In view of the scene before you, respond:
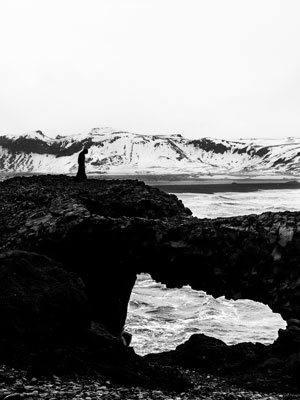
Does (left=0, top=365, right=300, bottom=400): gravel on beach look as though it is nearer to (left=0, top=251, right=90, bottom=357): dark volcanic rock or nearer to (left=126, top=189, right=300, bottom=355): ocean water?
(left=0, top=251, right=90, bottom=357): dark volcanic rock

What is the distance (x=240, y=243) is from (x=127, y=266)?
4726 millimetres

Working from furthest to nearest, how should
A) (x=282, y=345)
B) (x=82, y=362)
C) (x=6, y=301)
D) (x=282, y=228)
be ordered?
(x=282, y=228), (x=282, y=345), (x=6, y=301), (x=82, y=362)

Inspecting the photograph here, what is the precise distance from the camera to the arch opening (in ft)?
74.1

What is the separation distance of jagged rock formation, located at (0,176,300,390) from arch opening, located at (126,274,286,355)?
2425 millimetres

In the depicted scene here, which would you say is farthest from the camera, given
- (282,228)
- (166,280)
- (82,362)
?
(166,280)

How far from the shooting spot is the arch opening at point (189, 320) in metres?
22.6

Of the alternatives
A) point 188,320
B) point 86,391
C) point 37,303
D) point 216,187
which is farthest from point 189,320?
point 216,187

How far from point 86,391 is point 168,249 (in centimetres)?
869

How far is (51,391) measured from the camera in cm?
999

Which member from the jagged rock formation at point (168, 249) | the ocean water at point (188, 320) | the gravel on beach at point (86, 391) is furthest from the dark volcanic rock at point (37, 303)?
the ocean water at point (188, 320)

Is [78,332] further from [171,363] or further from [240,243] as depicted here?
[240,243]

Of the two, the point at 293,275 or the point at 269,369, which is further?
the point at 293,275

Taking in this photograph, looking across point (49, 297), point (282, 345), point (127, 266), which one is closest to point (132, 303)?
point (127, 266)

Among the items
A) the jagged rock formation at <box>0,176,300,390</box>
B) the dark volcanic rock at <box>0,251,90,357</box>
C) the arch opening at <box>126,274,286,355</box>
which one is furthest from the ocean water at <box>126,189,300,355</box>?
the dark volcanic rock at <box>0,251,90,357</box>
